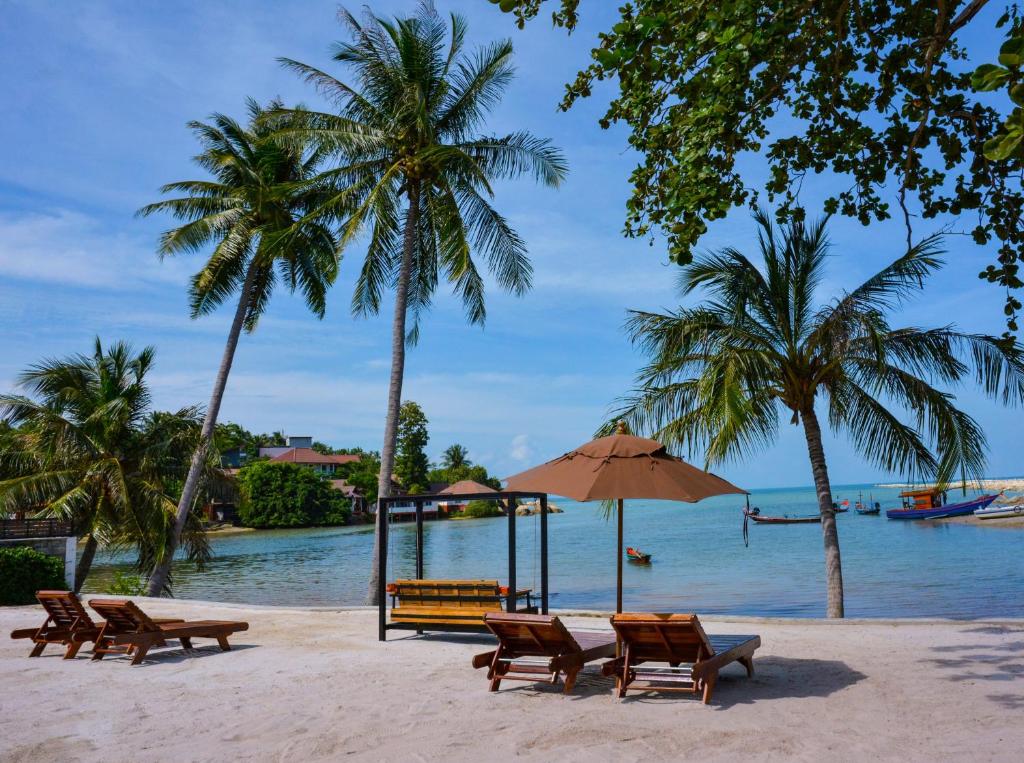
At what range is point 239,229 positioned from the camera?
21.3 metres

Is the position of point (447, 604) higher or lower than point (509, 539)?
lower

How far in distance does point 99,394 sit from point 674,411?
16.1 meters

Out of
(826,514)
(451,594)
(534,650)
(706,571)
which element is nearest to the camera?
(534,650)

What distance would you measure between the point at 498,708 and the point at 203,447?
16194 millimetres

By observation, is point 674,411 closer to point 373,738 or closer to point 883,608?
point 373,738

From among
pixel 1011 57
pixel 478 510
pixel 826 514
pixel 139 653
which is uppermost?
pixel 1011 57

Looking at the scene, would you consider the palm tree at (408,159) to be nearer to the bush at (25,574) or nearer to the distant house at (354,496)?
the bush at (25,574)

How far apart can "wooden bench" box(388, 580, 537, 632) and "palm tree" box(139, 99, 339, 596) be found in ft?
37.7

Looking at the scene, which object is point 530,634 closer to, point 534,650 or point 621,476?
point 534,650

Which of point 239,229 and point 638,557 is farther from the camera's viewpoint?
point 638,557

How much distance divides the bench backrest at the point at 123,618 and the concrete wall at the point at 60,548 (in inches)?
383

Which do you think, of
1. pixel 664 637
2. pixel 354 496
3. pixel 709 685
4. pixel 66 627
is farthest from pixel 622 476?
pixel 354 496

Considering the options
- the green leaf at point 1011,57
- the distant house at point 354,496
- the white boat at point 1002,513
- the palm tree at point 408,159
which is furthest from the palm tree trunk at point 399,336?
the distant house at point 354,496

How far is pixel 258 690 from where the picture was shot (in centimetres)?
771
